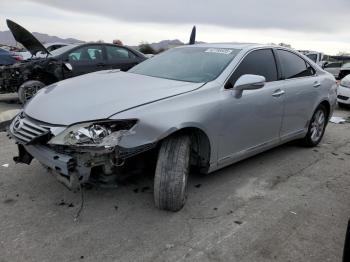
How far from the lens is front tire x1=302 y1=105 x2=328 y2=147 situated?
5574mm

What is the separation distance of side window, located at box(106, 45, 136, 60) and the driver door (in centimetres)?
A: 552

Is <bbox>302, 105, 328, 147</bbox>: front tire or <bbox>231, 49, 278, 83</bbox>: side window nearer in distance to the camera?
<bbox>231, 49, 278, 83</bbox>: side window

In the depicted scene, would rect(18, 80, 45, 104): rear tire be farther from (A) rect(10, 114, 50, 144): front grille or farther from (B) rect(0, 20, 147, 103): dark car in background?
(A) rect(10, 114, 50, 144): front grille

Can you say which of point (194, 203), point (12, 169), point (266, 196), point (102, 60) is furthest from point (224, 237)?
point (102, 60)

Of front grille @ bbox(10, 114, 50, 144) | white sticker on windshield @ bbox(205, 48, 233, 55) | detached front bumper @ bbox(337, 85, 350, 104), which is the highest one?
white sticker on windshield @ bbox(205, 48, 233, 55)

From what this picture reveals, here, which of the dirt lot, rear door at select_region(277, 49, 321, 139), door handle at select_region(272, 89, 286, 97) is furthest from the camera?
rear door at select_region(277, 49, 321, 139)

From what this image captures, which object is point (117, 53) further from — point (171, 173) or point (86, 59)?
point (171, 173)

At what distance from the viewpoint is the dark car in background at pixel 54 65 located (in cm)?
803

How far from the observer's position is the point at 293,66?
511 cm

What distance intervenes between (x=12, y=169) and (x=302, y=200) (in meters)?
3.28

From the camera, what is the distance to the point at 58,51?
8883 mm

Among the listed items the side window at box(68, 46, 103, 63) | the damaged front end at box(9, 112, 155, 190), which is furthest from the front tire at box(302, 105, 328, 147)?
the side window at box(68, 46, 103, 63)

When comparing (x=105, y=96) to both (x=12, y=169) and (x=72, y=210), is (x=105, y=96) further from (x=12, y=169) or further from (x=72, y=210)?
(x=12, y=169)

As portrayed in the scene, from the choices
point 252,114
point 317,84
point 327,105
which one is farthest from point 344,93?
point 252,114
